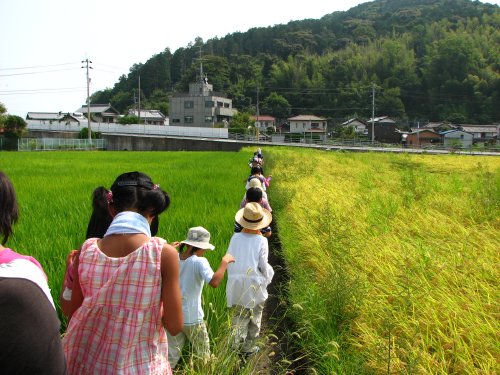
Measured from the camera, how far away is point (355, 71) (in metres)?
71.9

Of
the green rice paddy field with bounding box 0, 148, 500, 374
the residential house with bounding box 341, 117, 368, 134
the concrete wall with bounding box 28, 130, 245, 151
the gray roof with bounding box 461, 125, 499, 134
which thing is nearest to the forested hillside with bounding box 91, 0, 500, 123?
the residential house with bounding box 341, 117, 368, 134

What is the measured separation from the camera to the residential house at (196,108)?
5853cm

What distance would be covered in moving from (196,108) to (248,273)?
57309mm

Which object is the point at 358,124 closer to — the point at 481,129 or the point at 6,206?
the point at 481,129

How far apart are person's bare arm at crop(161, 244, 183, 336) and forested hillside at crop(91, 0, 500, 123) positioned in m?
64.4

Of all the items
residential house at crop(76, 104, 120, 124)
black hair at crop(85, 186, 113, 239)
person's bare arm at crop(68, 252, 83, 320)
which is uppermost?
residential house at crop(76, 104, 120, 124)

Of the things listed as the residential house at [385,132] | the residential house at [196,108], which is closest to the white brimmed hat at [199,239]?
the residential house at [385,132]

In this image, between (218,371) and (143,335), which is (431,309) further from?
(143,335)

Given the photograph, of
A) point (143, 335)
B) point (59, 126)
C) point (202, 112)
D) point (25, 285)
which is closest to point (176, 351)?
point (143, 335)

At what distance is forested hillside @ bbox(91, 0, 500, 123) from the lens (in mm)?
63531

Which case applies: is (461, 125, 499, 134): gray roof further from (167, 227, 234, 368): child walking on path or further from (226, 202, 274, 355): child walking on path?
A: (167, 227, 234, 368): child walking on path

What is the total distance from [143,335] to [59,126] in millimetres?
50322

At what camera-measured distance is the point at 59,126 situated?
4778 cm

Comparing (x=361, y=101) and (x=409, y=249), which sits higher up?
(x=361, y=101)
